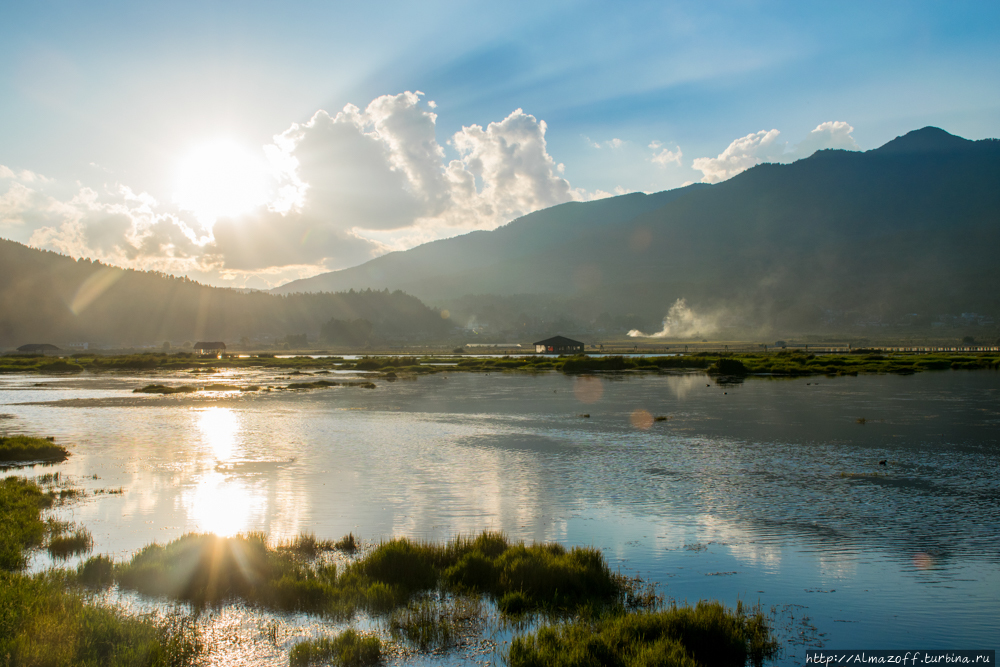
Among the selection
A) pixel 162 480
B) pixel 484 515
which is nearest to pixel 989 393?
pixel 484 515

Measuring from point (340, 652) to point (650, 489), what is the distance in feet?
43.3

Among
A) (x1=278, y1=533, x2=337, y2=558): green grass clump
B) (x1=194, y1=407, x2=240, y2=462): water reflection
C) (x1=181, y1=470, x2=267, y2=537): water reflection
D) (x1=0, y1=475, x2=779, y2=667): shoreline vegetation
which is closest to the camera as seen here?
(x1=0, y1=475, x2=779, y2=667): shoreline vegetation

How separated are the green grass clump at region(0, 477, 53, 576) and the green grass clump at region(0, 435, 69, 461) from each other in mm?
6580

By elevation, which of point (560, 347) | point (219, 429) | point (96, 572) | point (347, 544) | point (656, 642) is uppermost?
point (560, 347)

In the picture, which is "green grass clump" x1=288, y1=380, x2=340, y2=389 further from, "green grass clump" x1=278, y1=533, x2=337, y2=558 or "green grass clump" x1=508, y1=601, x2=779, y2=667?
"green grass clump" x1=508, y1=601, x2=779, y2=667

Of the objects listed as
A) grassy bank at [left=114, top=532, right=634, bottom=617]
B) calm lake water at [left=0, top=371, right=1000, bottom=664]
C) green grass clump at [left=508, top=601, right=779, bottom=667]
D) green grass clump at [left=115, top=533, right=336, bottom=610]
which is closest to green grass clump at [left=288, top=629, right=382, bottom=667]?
calm lake water at [left=0, top=371, right=1000, bottom=664]

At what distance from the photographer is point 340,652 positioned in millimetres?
8578

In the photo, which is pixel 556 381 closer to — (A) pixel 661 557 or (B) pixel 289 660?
(A) pixel 661 557

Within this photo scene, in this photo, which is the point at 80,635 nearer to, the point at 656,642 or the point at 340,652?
the point at 340,652

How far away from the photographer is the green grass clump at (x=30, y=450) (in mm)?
25422

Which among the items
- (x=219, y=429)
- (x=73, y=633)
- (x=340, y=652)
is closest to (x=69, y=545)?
(x=73, y=633)

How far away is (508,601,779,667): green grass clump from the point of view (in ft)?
27.2

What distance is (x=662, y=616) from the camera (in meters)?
9.27

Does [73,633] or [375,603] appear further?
[375,603]
